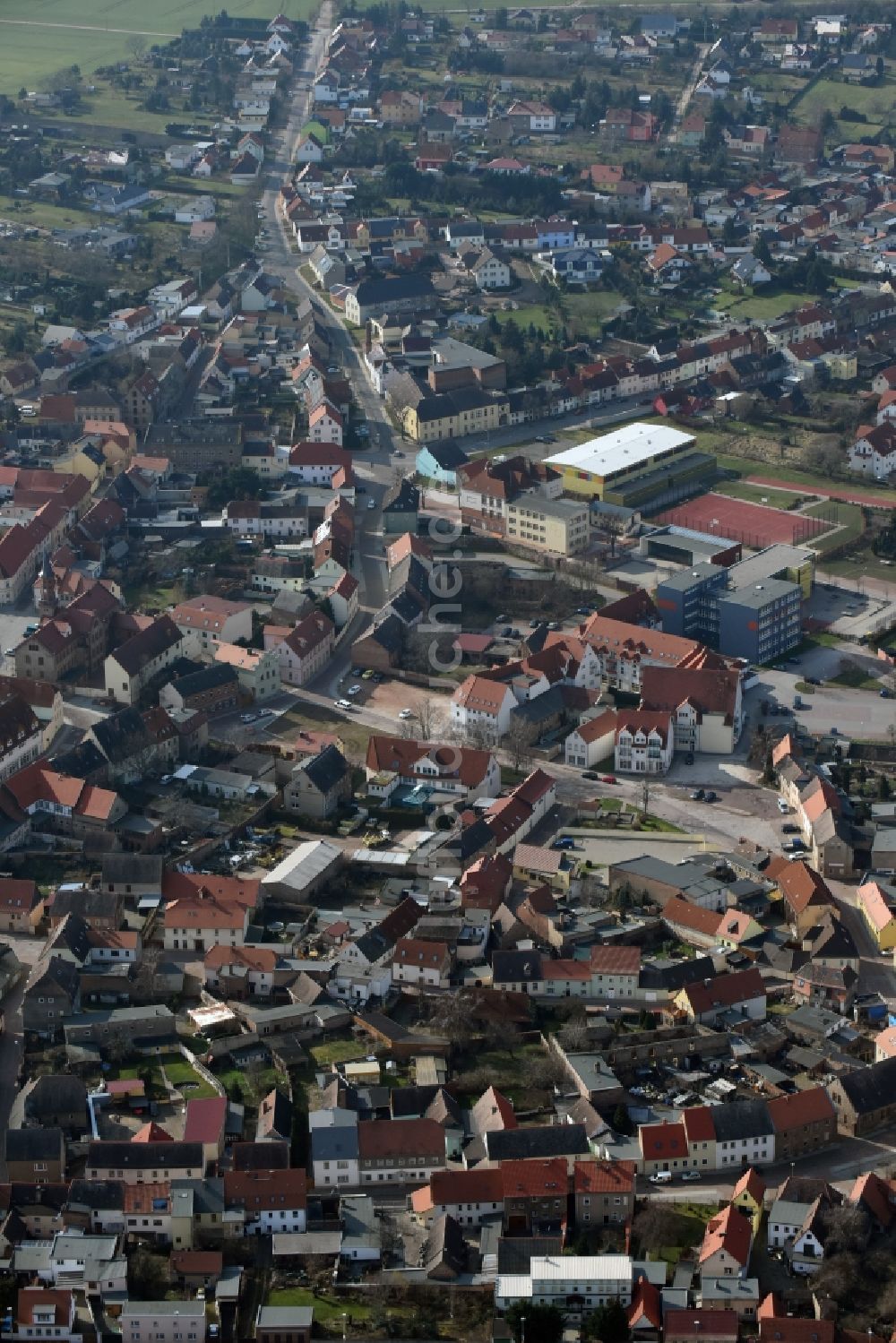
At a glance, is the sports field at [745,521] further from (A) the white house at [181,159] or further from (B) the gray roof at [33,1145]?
(A) the white house at [181,159]

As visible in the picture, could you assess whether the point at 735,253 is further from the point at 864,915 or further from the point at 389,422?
the point at 864,915

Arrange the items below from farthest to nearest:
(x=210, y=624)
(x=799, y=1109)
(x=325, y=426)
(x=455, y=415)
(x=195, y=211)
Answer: (x=195, y=211)
(x=455, y=415)
(x=325, y=426)
(x=210, y=624)
(x=799, y=1109)

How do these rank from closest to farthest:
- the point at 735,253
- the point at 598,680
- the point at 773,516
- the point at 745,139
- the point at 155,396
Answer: the point at 598,680 → the point at 773,516 → the point at 155,396 → the point at 735,253 → the point at 745,139

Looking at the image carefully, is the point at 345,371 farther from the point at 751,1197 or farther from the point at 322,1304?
the point at 322,1304

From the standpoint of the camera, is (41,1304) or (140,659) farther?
(140,659)

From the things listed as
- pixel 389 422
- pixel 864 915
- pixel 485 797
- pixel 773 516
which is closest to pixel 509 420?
pixel 389 422

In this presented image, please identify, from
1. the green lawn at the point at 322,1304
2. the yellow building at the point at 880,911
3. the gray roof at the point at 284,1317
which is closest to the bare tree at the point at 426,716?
the yellow building at the point at 880,911

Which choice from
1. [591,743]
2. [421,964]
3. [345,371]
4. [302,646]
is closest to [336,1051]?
[421,964]
